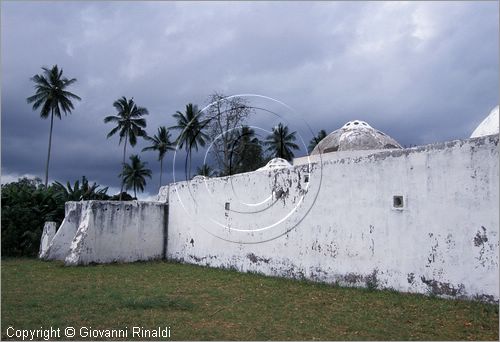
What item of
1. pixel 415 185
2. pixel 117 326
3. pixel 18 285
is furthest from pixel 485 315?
pixel 18 285

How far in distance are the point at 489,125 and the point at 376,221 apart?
232cm

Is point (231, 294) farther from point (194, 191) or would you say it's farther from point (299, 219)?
point (194, 191)

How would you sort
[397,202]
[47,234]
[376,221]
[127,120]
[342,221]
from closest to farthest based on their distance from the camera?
1. [397,202]
2. [376,221]
3. [342,221]
4. [47,234]
5. [127,120]

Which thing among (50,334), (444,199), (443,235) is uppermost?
(444,199)

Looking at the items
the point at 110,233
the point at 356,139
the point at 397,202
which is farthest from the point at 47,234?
the point at 397,202

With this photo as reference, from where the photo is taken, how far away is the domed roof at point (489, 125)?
7098mm

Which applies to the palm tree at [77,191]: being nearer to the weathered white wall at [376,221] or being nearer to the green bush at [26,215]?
the green bush at [26,215]

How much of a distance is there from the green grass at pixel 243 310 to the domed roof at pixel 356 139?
371cm

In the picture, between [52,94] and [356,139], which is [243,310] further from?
[52,94]

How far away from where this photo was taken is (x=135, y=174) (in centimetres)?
4147

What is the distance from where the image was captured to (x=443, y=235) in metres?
6.56

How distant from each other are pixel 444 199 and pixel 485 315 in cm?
165

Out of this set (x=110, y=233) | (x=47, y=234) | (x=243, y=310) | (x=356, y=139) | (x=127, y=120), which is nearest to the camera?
(x=243, y=310)

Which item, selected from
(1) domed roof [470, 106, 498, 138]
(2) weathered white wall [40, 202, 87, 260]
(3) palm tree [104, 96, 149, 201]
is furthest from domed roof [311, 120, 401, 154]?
(3) palm tree [104, 96, 149, 201]
